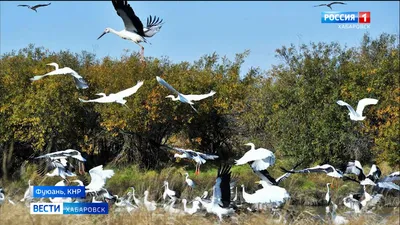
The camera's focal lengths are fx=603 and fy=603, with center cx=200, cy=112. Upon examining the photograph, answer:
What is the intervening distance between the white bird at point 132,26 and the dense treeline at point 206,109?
28.6 feet

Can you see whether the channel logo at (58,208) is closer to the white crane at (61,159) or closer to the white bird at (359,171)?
the white crane at (61,159)

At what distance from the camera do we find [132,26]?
9695 mm

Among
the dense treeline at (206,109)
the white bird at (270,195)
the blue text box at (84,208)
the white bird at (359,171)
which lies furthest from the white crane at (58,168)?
the dense treeline at (206,109)

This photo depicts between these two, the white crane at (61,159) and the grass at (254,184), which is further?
the grass at (254,184)

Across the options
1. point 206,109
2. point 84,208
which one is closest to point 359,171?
point 84,208

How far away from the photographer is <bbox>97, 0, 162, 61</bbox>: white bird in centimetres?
930

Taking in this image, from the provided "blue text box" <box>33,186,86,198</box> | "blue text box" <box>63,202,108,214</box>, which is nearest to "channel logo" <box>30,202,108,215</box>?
"blue text box" <box>63,202,108,214</box>

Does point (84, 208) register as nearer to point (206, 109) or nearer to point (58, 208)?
point (58, 208)

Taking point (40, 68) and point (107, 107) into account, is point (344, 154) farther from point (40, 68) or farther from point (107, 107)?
point (40, 68)

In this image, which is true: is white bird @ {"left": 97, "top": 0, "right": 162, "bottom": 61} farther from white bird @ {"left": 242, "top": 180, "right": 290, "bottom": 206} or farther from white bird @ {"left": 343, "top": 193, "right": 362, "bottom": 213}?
white bird @ {"left": 343, "top": 193, "right": 362, "bottom": 213}

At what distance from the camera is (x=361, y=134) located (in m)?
20.6

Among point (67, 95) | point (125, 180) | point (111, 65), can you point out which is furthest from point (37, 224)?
point (111, 65)

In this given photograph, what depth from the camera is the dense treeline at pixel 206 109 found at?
2011 centimetres

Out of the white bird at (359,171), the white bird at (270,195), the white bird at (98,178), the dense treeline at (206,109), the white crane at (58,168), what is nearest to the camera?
the white bird at (270,195)
